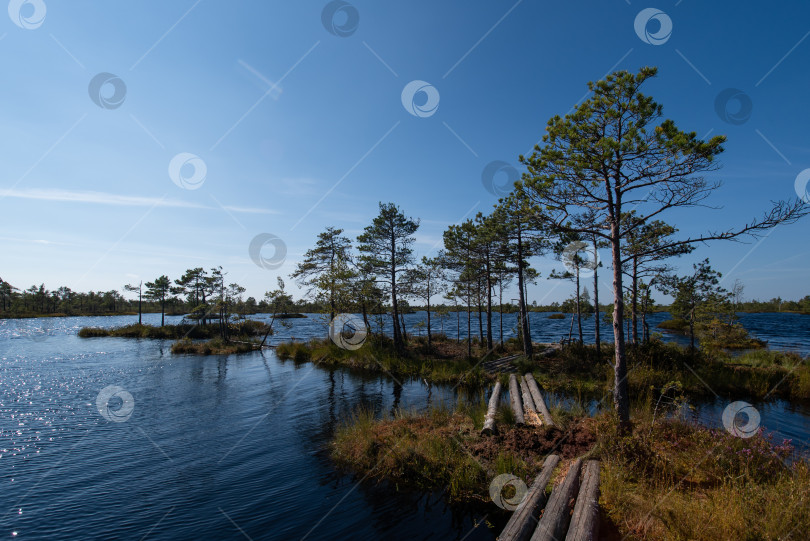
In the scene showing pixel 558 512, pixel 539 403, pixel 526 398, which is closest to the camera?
pixel 558 512

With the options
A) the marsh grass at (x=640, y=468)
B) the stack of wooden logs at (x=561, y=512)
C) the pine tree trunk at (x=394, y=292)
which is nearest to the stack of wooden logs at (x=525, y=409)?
the marsh grass at (x=640, y=468)

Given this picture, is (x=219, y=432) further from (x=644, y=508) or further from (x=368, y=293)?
(x=368, y=293)

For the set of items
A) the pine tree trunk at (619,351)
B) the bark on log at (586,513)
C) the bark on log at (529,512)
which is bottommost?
the bark on log at (529,512)

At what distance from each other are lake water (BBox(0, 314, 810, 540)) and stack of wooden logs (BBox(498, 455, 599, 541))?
1.37 metres

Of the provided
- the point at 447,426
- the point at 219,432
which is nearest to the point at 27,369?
the point at 219,432

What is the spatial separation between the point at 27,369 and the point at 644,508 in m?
39.0

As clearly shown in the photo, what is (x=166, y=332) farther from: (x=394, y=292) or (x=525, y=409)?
(x=525, y=409)

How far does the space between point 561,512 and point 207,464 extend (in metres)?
9.91

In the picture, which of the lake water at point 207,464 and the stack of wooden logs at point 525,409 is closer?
the lake water at point 207,464

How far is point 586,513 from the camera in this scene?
5.47m

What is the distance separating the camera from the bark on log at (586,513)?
5.04 m

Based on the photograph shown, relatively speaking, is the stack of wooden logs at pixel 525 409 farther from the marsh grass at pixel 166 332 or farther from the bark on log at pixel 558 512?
the marsh grass at pixel 166 332

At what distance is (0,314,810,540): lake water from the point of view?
23.5 feet

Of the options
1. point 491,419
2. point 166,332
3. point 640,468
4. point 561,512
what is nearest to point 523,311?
point 491,419
